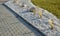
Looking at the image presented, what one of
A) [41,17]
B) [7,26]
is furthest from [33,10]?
[7,26]

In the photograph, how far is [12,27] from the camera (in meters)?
7.05

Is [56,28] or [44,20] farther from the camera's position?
[44,20]

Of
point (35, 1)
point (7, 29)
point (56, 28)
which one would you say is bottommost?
point (7, 29)

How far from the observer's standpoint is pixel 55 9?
29.5 feet

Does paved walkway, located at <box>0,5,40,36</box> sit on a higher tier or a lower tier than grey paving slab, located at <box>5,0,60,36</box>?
lower

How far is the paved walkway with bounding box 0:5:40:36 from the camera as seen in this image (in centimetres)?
645

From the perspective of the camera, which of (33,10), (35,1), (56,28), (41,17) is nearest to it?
(56,28)

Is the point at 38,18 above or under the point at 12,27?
above

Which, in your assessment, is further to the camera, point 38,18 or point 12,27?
point 38,18

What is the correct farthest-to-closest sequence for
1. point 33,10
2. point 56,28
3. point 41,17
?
point 33,10 < point 41,17 < point 56,28

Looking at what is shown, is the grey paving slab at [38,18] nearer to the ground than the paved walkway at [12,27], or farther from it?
farther from it

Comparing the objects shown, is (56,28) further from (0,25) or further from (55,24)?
(0,25)

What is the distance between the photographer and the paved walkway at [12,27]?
6446mm

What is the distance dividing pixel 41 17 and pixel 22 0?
395 cm
